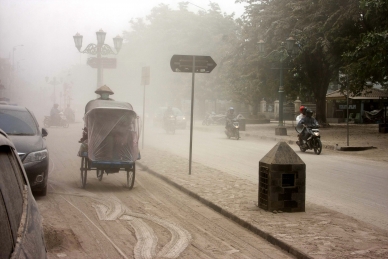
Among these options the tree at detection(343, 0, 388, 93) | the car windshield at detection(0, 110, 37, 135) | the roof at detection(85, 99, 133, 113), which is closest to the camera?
the car windshield at detection(0, 110, 37, 135)

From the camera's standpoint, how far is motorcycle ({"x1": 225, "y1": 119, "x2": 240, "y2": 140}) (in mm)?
30297

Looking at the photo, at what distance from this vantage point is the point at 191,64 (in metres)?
14.2

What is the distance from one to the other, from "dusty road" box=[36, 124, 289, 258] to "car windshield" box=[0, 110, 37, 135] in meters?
1.24

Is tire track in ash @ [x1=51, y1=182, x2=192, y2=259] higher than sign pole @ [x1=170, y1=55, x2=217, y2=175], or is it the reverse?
sign pole @ [x1=170, y1=55, x2=217, y2=175]

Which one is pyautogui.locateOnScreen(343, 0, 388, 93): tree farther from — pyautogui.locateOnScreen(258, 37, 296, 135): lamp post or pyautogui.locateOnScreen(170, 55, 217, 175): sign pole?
pyautogui.locateOnScreen(170, 55, 217, 175): sign pole

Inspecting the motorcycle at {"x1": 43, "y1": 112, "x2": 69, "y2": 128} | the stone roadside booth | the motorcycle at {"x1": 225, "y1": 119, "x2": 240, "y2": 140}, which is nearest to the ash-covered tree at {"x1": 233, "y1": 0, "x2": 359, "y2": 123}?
the motorcycle at {"x1": 225, "y1": 119, "x2": 240, "y2": 140}

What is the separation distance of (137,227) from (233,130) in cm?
2298

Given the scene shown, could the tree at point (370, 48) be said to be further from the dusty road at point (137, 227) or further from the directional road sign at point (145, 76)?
the dusty road at point (137, 227)

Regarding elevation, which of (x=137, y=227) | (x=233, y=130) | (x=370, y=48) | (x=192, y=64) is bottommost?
(x=137, y=227)

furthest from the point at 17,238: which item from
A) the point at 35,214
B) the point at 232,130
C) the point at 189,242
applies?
the point at 232,130

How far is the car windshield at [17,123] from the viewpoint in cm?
1088

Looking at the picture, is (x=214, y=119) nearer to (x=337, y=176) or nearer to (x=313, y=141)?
(x=313, y=141)

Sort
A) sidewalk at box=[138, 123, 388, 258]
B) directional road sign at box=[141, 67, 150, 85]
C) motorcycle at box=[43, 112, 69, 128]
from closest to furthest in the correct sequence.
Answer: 1. sidewalk at box=[138, 123, 388, 258]
2. directional road sign at box=[141, 67, 150, 85]
3. motorcycle at box=[43, 112, 69, 128]

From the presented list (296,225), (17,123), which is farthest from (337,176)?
(17,123)
